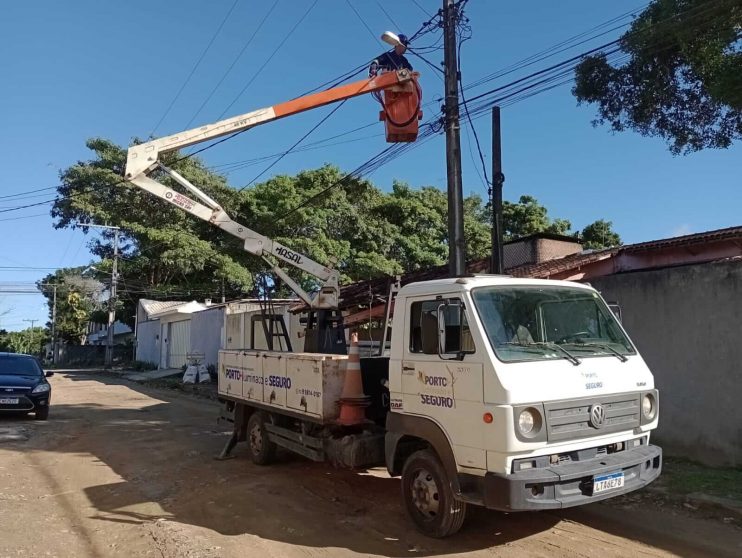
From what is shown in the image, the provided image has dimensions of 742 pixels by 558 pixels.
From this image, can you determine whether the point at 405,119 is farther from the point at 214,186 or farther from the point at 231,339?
the point at 214,186

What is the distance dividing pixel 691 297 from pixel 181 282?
34.5m

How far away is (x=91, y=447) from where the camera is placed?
10211 mm

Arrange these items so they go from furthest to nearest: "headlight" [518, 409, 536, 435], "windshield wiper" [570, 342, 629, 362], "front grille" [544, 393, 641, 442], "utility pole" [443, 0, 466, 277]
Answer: "utility pole" [443, 0, 466, 277] < "windshield wiper" [570, 342, 629, 362] < "front grille" [544, 393, 641, 442] < "headlight" [518, 409, 536, 435]

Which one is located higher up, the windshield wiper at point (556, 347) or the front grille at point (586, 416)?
the windshield wiper at point (556, 347)

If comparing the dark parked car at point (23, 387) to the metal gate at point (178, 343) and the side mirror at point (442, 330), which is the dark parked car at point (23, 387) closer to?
the side mirror at point (442, 330)

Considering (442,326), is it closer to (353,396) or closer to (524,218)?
(353,396)

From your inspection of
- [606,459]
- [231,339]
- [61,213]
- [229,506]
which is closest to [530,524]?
[606,459]

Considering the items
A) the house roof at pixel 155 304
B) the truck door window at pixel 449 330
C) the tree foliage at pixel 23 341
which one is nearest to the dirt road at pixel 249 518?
the truck door window at pixel 449 330

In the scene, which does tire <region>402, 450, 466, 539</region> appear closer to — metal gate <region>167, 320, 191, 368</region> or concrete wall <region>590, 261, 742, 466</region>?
concrete wall <region>590, 261, 742, 466</region>

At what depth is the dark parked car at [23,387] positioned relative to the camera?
12.4 m

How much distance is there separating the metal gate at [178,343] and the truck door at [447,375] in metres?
26.3

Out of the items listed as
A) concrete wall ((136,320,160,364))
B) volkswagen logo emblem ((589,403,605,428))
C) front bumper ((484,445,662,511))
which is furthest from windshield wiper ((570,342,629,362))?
concrete wall ((136,320,160,364))

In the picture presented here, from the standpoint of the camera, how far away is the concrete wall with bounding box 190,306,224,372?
85.1ft

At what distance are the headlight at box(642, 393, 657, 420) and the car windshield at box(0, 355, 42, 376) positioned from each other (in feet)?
42.7
